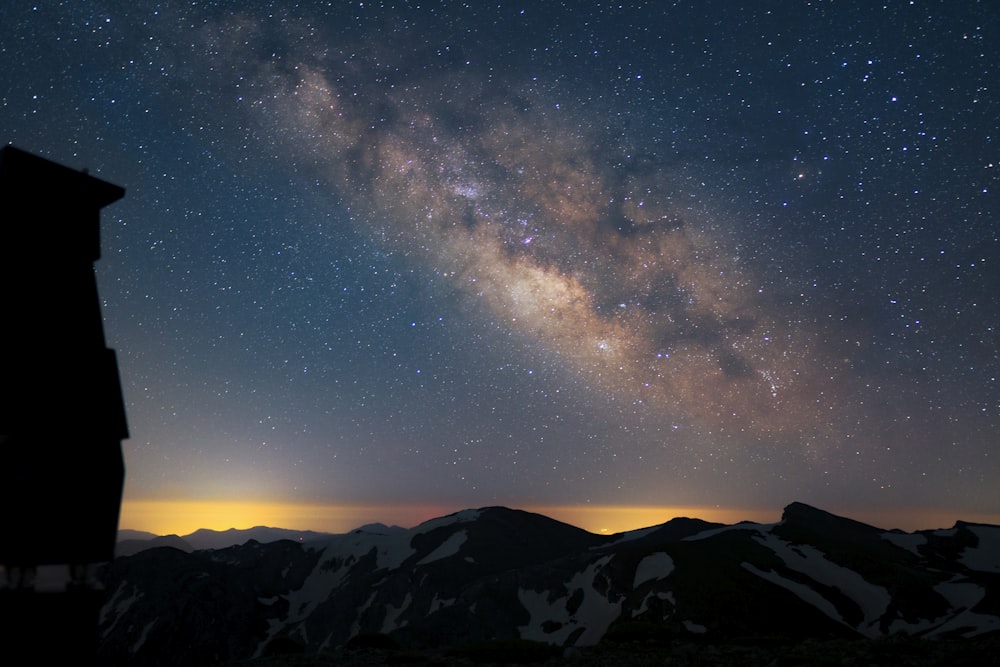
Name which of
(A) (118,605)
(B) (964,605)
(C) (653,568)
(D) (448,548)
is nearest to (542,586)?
(C) (653,568)

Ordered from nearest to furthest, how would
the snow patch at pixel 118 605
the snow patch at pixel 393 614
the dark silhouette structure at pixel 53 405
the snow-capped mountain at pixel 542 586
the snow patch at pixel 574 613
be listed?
the dark silhouette structure at pixel 53 405 < the snow-capped mountain at pixel 542 586 < the snow patch at pixel 574 613 < the snow patch at pixel 393 614 < the snow patch at pixel 118 605

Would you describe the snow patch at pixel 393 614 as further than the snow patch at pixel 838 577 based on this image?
Yes

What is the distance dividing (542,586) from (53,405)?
82726 millimetres

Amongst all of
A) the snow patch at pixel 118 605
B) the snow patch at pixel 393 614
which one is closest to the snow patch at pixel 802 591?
the snow patch at pixel 393 614

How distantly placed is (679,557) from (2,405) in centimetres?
7712

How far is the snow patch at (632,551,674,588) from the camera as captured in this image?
70062mm

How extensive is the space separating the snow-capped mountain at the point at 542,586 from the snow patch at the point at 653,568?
10.2 inches

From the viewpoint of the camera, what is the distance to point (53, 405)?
630 centimetres

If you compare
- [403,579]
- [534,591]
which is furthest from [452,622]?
[403,579]

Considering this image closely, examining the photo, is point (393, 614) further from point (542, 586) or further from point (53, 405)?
point (53, 405)

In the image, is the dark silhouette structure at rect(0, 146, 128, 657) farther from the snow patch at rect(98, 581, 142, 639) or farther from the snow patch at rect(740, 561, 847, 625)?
the snow patch at rect(98, 581, 142, 639)

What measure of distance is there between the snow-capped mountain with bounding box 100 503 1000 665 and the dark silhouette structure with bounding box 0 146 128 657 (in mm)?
38797

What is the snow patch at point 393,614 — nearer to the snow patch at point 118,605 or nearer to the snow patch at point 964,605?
the snow patch at point 118,605

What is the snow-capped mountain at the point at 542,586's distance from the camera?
6222cm
